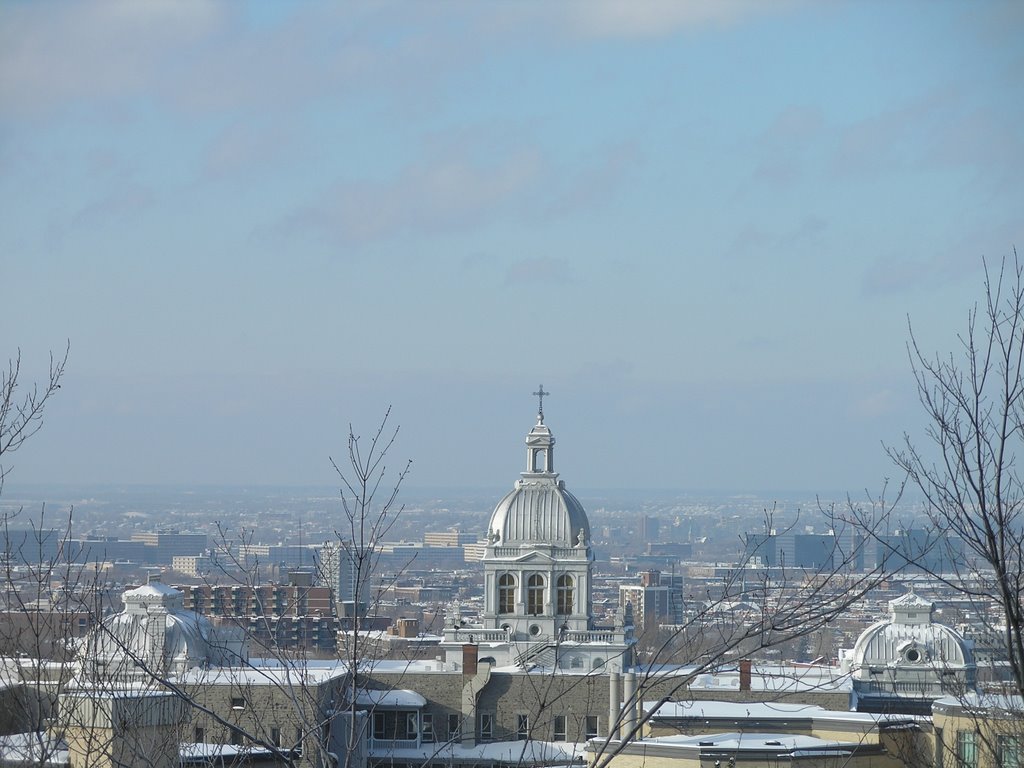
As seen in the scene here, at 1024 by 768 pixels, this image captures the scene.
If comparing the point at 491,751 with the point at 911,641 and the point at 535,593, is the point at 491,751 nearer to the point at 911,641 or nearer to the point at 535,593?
the point at 911,641

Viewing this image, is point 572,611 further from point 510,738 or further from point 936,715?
point 936,715

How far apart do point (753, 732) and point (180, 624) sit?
18.7 meters

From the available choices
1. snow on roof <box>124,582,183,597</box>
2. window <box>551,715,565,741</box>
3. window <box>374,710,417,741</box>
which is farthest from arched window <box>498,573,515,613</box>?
snow on roof <box>124,582,183,597</box>

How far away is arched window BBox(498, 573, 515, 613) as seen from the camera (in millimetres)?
68500

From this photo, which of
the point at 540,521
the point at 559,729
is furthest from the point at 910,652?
the point at 540,521

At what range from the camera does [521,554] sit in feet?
225

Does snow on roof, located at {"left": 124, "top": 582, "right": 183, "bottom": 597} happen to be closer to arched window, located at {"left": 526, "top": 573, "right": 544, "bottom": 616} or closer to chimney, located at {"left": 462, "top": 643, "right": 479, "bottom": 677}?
chimney, located at {"left": 462, "top": 643, "right": 479, "bottom": 677}

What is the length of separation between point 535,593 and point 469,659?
26.3 feet

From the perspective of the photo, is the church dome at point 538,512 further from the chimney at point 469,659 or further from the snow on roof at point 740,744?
the snow on roof at point 740,744

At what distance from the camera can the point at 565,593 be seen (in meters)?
68.5

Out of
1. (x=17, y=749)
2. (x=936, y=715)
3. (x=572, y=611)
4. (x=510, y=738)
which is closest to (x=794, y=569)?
(x=572, y=611)

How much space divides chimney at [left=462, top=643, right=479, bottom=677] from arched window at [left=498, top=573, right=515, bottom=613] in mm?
6773

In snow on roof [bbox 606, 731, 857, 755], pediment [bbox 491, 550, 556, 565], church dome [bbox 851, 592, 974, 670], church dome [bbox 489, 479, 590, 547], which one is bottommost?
snow on roof [bbox 606, 731, 857, 755]

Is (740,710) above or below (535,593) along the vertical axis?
below
